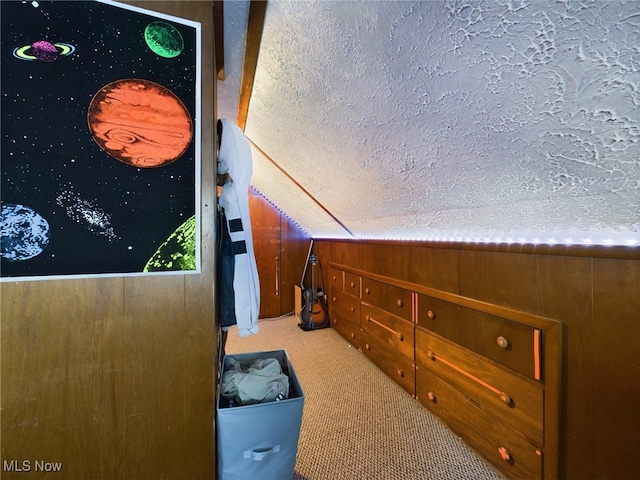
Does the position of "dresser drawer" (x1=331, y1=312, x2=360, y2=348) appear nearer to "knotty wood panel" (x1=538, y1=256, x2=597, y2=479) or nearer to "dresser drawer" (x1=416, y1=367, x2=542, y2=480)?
"dresser drawer" (x1=416, y1=367, x2=542, y2=480)

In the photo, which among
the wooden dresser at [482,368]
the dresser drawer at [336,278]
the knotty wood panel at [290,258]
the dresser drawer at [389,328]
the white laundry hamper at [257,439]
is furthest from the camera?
the knotty wood panel at [290,258]

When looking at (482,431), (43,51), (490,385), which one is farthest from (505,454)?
(43,51)

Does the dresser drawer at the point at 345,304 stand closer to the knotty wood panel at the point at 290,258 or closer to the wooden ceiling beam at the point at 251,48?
the knotty wood panel at the point at 290,258

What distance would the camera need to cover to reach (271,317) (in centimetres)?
397

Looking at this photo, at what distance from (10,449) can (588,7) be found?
1793 millimetres

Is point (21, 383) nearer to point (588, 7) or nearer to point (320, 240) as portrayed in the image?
point (588, 7)

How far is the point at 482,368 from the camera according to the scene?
4.65 feet

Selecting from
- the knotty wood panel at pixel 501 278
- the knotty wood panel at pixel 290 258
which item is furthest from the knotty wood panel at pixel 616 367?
the knotty wood panel at pixel 290 258

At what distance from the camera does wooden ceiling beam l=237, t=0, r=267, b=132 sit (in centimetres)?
103

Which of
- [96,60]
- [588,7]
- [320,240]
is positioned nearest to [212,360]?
[96,60]

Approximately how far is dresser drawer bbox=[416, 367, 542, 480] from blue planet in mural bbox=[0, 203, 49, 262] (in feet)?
6.46

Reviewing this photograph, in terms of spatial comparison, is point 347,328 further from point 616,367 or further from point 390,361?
point 616,367

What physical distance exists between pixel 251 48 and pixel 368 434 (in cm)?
215

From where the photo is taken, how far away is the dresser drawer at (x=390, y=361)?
6.52ft
